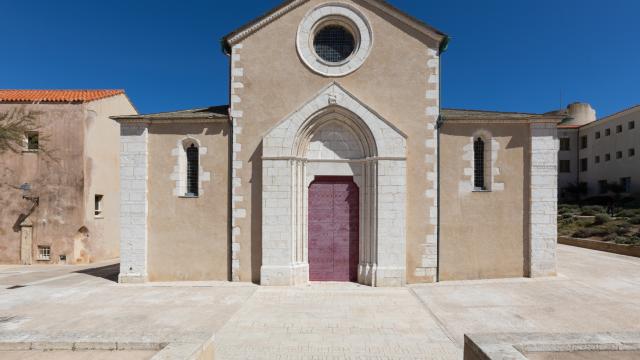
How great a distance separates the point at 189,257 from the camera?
35.7ft

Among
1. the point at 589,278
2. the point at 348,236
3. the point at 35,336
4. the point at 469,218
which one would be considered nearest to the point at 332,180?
the point at 348,236

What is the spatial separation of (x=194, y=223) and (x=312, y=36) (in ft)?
24.1

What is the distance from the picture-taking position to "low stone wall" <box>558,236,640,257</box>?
607 inches

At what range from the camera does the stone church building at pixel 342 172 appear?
35.0 feet

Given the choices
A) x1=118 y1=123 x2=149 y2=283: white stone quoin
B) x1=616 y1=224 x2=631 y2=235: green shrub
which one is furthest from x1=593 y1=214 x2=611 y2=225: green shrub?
x1=118 y1=123 x2=149 y2=283: white stone quoin

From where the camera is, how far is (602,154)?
38875mm

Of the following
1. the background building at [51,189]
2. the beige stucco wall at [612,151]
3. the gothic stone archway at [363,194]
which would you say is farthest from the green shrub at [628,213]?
the background building at [51,189]

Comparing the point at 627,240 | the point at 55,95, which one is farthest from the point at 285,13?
the point at 627,240

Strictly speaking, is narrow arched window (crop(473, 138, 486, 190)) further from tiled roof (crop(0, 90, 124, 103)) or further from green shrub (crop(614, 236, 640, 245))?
tiled roof (crop(0, 90, 124, 103))

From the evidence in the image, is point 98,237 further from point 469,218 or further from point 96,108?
point 469,218

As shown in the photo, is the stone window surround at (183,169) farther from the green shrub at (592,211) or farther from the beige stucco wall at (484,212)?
the green shrub at (592,211)

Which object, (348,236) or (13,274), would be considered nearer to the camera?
(348,236)

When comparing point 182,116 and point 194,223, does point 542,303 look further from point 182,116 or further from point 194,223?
point 182,116

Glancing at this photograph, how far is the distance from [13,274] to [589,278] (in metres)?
21.7
